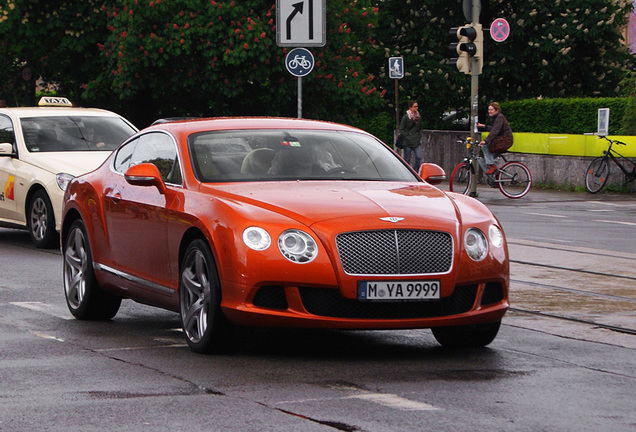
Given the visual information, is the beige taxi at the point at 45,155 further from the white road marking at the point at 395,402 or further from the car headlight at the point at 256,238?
the white road marking at the point at 395,402

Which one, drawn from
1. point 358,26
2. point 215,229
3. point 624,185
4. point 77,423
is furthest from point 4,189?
point 358,26

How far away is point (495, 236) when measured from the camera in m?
7.75

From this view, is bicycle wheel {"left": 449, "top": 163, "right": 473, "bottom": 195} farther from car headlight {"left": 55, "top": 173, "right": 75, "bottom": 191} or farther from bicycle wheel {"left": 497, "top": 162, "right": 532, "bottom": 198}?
car headlight {"left": 55, "top": 173, "right": 75, "bottom": 191}

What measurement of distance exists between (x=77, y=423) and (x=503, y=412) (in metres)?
1.89

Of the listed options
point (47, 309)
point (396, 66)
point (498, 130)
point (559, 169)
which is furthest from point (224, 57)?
point (47, 309)

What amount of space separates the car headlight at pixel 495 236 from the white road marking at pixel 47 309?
331cm

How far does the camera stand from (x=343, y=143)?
8766mm

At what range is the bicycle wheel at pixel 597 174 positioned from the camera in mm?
25281

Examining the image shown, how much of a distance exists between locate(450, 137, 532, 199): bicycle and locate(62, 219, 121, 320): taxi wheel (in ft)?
50.6

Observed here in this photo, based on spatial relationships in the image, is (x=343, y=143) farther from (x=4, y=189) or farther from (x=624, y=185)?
(x=624, y=185)

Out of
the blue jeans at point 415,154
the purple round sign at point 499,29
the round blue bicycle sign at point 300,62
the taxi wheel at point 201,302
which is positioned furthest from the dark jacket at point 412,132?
the taxi wheel at point 201,302

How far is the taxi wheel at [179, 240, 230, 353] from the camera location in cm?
744

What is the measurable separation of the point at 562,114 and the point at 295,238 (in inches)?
1088

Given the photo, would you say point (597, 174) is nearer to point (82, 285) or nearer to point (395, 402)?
point (82, 285)
